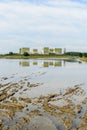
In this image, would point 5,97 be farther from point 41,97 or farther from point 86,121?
point 86,121

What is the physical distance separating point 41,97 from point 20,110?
3820mm

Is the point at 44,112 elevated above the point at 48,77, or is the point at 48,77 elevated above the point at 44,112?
the point at 44,112

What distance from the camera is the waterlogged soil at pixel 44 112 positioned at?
11.5m

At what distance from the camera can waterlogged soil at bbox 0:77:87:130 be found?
11.5 m

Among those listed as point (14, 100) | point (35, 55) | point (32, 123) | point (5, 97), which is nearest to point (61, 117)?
point (32, 123)

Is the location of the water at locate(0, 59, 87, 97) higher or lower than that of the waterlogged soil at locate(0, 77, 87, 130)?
lower

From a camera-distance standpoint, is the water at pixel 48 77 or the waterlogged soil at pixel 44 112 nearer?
the waterlogged soil at pixel 44 112

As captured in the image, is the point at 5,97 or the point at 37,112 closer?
the point at 37,112

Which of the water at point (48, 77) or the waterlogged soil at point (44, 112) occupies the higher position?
the waterlogged soil at point (44, 112)

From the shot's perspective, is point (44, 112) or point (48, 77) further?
point (48, 77)

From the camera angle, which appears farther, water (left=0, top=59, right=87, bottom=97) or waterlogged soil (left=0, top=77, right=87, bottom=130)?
water (left=0, top=59, right=87, bottom=97)

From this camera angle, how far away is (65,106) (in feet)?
50.0

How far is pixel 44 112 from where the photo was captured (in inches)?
544

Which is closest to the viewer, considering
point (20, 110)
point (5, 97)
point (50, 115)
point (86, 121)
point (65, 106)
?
point (86, 121)
